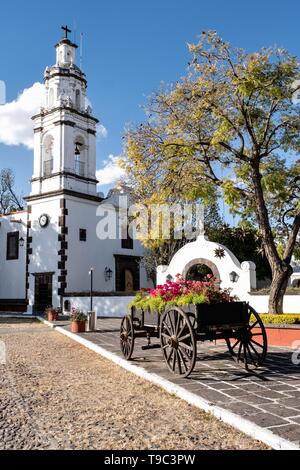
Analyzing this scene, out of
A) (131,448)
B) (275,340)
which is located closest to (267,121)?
(275,340)

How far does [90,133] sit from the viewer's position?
24.0m

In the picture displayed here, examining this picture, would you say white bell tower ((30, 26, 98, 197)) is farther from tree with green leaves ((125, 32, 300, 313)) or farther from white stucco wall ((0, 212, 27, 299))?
tree with green leaves ((125, 32, 300, 313))

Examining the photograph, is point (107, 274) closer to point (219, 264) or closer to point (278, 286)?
point (219, 264)

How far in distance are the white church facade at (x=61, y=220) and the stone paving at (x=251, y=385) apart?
44.5ft

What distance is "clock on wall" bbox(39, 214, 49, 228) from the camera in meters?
22.7

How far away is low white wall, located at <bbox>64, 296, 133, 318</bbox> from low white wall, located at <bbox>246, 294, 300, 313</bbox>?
755cm

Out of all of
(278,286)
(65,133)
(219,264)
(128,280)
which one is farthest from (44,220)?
(278,286)

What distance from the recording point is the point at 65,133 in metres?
22.5

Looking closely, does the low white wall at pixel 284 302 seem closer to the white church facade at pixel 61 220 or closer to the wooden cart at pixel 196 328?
the wooden cart at pixel 196 328

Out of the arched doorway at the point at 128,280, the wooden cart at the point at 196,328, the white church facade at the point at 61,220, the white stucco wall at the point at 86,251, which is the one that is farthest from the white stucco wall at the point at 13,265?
the wooden cart at the point at 196,328

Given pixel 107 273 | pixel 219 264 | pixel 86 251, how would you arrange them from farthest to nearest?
pixel 107 273 < pixel 86 251 < pixel 219 264

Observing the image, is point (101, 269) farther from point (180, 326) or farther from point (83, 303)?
point (180, 326)

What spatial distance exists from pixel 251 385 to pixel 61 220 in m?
17.5

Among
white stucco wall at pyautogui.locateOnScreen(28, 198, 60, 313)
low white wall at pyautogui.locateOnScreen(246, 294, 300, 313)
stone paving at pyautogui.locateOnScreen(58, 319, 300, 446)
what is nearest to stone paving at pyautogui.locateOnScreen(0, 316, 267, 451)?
stone paving at pyautogui.locateOnScreen(58, 319, 300, 446)
